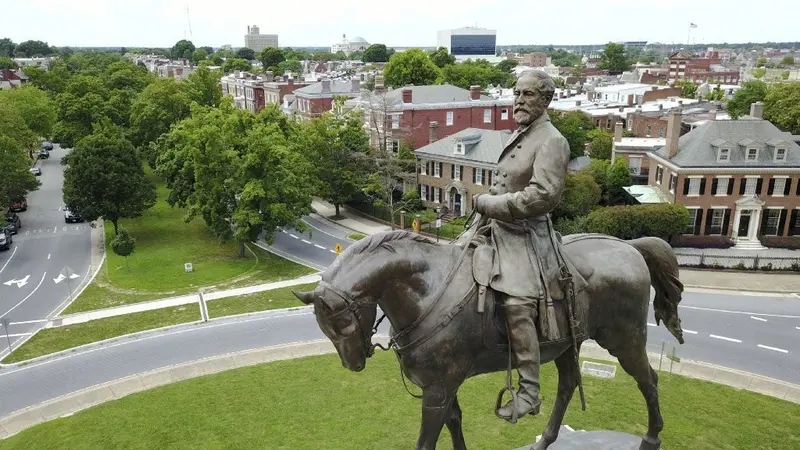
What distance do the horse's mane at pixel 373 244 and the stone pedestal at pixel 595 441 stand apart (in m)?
6.33

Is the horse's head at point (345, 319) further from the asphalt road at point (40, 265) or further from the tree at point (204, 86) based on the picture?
the tree at point (204, 86)

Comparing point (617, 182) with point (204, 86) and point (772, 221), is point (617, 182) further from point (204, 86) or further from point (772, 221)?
point (204, 86)

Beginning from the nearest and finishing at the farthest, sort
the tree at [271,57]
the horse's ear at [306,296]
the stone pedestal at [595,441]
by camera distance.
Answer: the horse's ear at [306,296] < the stone pedestal at [595,441] < the tree at [271,57]

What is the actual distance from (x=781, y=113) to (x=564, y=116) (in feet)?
73.5

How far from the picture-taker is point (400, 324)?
30.1 feet

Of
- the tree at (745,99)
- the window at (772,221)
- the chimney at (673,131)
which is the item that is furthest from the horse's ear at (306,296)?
the tree at (745,99)

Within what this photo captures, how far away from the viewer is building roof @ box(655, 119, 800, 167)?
41.0m

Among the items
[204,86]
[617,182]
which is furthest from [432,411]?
[204,86]

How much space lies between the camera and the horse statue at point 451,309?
845cm

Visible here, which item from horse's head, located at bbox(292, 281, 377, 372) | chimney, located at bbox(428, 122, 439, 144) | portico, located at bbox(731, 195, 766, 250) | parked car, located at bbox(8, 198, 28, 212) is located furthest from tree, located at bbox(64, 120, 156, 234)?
portico, located at bbox(731, 195, 766, 250)

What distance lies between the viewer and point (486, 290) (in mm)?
9328

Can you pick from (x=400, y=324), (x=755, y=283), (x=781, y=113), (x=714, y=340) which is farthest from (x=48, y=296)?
(x=781, y=113)

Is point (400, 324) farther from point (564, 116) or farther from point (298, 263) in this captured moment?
point (564, 116)

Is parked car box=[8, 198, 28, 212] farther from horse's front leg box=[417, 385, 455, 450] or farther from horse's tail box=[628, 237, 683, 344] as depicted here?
horse's tail box=[628, 237, 683, 344]
